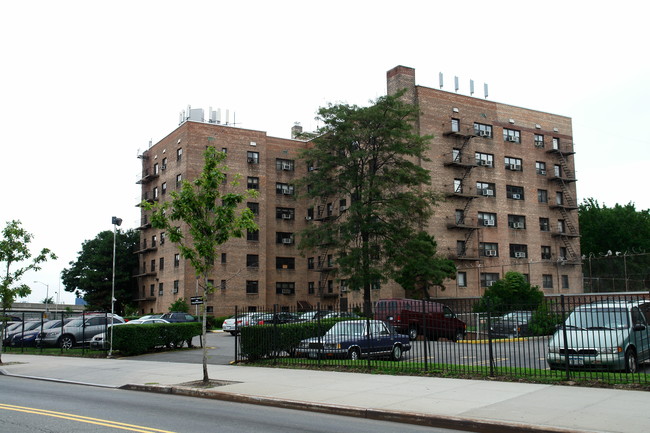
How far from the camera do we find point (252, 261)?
60281 mm

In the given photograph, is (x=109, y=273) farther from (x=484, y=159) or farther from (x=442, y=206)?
(x=484, y=159)

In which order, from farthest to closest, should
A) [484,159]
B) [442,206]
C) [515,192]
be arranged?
[515,192]
[484,159]
[442,206]

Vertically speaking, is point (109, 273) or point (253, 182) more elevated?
point (253, 182)

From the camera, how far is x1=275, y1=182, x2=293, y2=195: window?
63656mm

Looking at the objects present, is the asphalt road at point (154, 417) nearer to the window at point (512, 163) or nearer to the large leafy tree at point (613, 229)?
the window at point (512, 163)

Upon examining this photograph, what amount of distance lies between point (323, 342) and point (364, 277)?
19734mm

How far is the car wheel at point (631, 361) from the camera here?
1430cm

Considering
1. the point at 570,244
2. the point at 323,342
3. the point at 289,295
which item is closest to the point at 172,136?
the point at 289,295

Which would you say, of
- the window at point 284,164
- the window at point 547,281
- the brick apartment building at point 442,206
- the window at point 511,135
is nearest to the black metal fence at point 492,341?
the brick apartment building at point 442,206

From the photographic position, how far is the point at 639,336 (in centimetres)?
1505

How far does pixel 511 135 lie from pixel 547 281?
1392 centimetres

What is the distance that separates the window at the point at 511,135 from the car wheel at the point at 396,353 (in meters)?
40.6

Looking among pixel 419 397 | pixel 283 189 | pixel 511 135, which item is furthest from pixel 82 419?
pixel 283 189

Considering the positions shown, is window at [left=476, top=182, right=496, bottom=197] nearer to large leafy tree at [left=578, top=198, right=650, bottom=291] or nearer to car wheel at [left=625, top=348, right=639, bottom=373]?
large leafy tree at [left=578, top=198, right=650, bottom=291]
